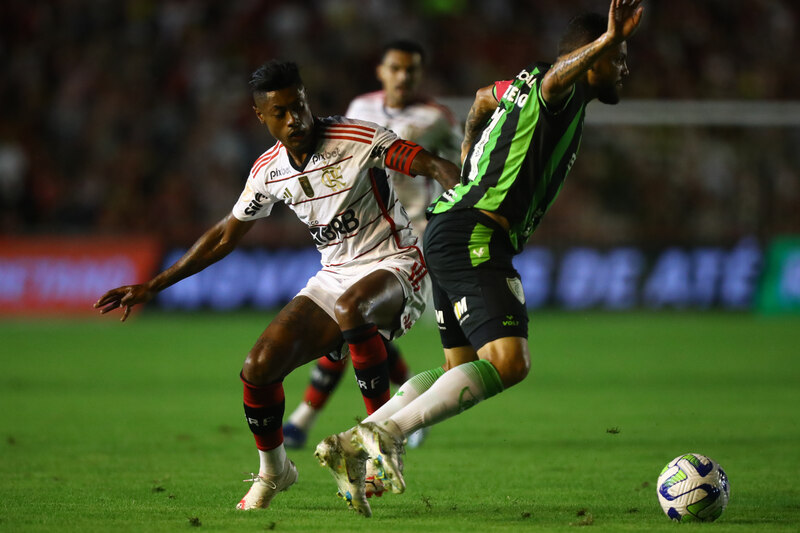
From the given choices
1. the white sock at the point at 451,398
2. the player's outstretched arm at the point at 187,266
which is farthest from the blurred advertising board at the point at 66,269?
the white sock at the point at 451,398

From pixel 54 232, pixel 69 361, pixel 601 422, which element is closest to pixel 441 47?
pixel 54 232

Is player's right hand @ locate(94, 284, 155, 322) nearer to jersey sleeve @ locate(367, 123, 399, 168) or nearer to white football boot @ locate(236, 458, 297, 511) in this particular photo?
white football boot @ locate(236, 458, 297, 511)

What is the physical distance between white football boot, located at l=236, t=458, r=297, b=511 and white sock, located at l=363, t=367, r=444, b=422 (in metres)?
0.68

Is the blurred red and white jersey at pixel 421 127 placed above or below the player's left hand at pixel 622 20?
below

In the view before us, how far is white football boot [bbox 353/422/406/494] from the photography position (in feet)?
14.5

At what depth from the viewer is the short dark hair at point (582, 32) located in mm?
4777

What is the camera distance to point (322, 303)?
18.7 ft

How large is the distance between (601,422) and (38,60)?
13588mm

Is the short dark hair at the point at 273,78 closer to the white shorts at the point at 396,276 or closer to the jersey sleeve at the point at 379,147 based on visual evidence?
the jersey sleeve at the point at 379,147

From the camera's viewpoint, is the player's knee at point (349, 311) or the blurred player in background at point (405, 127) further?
the blurred player in background at point (405, 127)

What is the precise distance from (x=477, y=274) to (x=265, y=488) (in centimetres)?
150

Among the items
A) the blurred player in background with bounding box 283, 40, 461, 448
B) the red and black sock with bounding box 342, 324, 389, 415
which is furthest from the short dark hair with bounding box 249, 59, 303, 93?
the blurred player in background with bounding box 283, 40, 461, 448

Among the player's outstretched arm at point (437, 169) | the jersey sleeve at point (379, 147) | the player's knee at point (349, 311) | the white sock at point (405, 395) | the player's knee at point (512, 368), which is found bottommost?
the white sock at point (405, 395)

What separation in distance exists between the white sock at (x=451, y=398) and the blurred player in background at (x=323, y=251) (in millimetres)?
884
